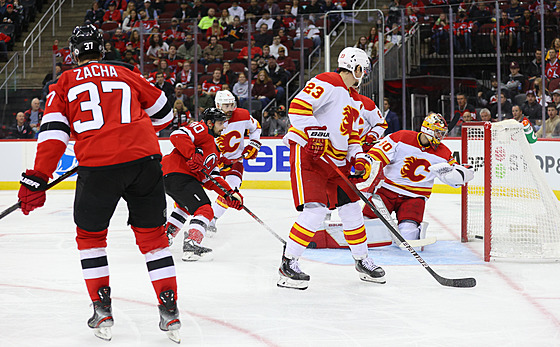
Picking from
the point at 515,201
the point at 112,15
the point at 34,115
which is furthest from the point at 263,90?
the point at 515,201

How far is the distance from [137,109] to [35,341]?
0.92 meters

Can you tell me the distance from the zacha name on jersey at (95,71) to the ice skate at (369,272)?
1.62 meters

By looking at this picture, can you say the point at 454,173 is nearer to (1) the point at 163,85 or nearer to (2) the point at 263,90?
(2) the point at 263,90

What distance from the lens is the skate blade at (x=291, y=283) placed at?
11.0ft

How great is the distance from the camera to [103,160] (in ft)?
7.88

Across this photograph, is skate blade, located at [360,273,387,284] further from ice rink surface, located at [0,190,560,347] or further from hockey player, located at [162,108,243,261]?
hockey player, located at [162,108,243,261]

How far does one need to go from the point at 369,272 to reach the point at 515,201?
123cm

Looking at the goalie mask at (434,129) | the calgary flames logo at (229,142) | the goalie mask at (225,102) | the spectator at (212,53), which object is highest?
the spectator at (212,53)

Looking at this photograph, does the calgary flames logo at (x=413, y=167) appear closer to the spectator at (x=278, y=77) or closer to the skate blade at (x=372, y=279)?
the skate blade at (x=372, y=279)

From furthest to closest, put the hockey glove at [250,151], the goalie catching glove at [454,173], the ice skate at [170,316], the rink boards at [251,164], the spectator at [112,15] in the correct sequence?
the spectator at [112,15], the rink boards at [251,164], the hockey glove at [250,151], the goalie catching glove at [454,173], the ice skate at [170,316]

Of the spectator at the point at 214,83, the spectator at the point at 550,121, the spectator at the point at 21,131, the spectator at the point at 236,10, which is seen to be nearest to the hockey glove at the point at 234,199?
the spectator at the point at 550,121

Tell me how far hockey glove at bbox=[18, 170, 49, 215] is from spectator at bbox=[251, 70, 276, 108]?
19.6 ft

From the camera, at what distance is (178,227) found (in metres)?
4.36

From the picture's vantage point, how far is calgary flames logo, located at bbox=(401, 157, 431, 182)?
4.57 meters
